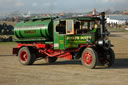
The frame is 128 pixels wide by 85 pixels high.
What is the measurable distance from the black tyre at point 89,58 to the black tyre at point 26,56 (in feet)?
9.42

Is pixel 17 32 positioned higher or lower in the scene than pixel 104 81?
higher

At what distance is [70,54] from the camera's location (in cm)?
1261

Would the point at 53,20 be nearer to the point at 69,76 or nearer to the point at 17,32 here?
the point at 17,32

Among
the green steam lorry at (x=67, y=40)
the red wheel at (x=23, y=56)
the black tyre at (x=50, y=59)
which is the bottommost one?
the black tyre at (x=50, y=59)

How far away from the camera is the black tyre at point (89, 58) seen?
11.5m

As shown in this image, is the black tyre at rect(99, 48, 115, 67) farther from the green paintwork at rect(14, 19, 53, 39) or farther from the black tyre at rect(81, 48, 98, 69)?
the green paintwork at rect(14, 19, 53, 39)

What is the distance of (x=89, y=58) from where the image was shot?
11.7m

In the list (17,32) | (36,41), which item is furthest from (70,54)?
(17,32)

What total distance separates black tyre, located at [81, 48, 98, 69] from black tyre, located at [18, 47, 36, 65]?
287cm

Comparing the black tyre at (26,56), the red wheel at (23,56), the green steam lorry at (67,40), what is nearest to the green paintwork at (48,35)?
the green steam lorry at (67,40)

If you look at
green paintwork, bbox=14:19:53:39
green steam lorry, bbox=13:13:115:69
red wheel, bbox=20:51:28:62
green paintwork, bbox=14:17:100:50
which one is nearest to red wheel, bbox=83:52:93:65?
green steam lorry, bbox=13:13:115:69

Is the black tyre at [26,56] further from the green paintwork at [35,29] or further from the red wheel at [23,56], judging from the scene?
the green paintwork at [35,29]

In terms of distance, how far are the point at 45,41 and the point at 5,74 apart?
315 cm

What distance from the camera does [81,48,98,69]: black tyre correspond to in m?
11.5
